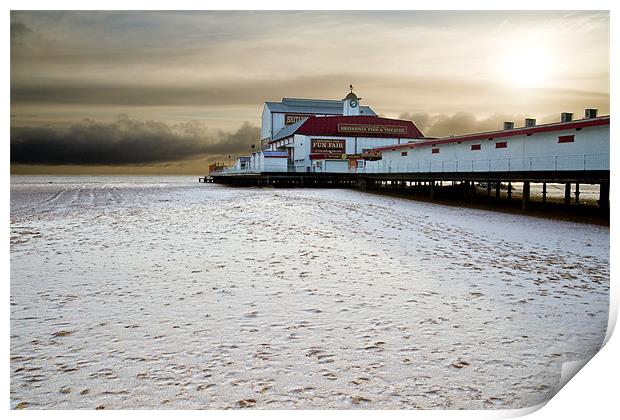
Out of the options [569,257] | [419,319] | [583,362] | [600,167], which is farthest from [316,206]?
[583,362]

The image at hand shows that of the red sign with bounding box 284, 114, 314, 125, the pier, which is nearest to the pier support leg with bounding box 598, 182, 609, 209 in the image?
the pier

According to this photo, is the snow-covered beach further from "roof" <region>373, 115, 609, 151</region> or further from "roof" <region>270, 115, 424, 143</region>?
"roof" <region>270, 115, 424, 143</region>

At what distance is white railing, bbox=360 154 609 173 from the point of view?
15602 mm

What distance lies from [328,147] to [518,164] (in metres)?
23.8

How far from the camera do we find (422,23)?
24.4 ft

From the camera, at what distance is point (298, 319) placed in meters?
5.52

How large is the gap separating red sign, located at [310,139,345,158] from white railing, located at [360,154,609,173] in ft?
45.0

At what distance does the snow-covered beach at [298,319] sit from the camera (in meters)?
3.90

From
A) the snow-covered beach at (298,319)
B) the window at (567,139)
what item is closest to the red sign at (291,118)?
the window at (567,139)

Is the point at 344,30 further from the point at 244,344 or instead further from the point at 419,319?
the point at 244,344

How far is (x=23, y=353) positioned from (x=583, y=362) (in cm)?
497

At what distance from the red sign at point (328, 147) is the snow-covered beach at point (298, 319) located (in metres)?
30.8

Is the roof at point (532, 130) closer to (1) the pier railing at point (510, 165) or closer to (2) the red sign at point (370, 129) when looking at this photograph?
(1) the pier railing at point (510, 165)

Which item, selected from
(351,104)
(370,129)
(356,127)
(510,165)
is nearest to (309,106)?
(351,104)
